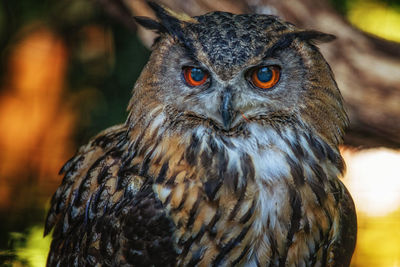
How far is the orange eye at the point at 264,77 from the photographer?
4.10 feet

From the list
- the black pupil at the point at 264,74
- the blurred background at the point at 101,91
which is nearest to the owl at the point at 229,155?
the black pupil at the point at 264,74

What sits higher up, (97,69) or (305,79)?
(97,69)

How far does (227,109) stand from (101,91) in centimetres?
167

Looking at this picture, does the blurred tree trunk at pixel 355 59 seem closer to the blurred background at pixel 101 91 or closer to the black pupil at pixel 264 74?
the blurred background at pixel 101 91

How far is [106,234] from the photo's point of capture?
1357 millimetres

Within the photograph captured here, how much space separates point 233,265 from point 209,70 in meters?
0.48

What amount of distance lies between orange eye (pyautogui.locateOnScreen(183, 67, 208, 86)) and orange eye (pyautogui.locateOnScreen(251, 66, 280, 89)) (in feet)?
0.38

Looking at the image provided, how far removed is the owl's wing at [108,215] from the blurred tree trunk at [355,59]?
752 mm

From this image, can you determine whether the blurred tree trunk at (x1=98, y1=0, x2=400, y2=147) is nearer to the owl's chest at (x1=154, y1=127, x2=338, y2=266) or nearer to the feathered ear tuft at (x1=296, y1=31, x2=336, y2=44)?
the feathered ear tuft at (x1=296, y1=31, x2=336, y2=44)

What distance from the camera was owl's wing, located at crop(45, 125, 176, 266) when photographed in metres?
1.29

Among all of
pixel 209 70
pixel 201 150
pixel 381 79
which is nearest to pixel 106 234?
pixel 201 150

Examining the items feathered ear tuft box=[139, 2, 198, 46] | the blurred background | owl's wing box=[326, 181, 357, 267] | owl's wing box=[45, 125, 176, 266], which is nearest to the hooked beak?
feathered ear tuft box=[139, 2, 198, 46]

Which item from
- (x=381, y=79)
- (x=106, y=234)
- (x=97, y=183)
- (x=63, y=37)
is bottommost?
(x=106, y=234)

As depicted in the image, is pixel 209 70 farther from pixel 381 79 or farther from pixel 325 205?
pixel 381 79
